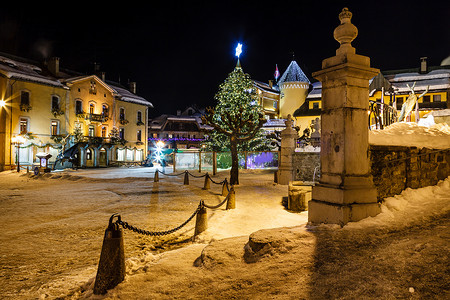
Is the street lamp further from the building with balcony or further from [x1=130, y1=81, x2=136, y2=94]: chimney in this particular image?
[x1=130, y1=81, x2=136, y2=94]: chimney

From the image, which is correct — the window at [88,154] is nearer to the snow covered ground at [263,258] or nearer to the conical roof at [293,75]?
the conical roof at [293,75]

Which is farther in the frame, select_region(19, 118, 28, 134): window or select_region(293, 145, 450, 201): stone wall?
select_region(19, 118, 28, 134): window

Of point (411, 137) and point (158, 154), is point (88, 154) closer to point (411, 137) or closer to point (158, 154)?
point (158, 154)

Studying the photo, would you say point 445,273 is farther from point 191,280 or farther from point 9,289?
point 9,289

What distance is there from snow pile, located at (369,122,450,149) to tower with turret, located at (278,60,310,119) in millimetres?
36589

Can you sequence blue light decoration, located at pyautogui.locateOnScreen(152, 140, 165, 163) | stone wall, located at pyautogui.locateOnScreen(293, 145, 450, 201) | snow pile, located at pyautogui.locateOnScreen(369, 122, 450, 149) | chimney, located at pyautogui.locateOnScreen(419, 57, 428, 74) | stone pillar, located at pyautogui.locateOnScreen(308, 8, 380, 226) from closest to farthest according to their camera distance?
stone pillar, located at pyautogui.locateOnScreen(308, 8, 380, 226), stone wall, located at pyautogui.locateOnScreen(293, 145, 450, 201), snow pile, located at pyautogui.locateOnScreen(369, 122, 450, 149), chimney, located at pyautogui.locateOnScreen(419, 57, 428, 74), blue light decoration, located at pyautogui.locateOnScreen(152, 140, 165, 163)

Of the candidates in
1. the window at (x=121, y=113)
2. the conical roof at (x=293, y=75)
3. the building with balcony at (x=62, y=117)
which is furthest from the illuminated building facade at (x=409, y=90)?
the building with balcony at (x=62, y=117)

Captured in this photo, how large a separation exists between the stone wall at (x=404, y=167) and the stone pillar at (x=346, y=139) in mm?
517

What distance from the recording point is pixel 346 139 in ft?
16.7

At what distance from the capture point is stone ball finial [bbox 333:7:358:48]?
17.1 ft

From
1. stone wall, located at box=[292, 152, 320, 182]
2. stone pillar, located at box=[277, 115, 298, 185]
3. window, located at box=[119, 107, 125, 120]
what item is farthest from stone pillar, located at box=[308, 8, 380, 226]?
window, located at box=[119, 107, 125, 120]

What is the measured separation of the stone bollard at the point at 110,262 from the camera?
12.0ft

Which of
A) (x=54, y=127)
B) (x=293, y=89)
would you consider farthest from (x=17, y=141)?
(x=293, y=89)

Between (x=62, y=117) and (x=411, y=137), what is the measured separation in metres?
36.9
